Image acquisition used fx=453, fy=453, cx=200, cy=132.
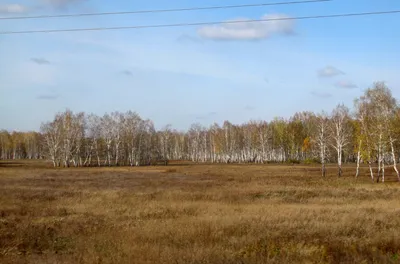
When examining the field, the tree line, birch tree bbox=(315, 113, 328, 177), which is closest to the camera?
the field

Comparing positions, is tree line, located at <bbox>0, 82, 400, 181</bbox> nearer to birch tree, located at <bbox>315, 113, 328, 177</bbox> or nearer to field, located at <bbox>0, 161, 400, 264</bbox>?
birch tree, located at <bbox>315, 113, 328, 177</bbox>

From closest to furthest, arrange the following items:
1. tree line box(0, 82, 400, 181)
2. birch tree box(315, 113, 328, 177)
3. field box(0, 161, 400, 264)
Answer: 1. field box(0, 161, 400, 264)
2. birch tree box(315, 113, 328, 177)
3. tree line box(0, 82, 400, 181)

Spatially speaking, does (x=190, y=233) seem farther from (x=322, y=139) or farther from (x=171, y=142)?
(x=171, y=142)

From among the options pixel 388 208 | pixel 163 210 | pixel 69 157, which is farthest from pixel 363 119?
pixel 69 157

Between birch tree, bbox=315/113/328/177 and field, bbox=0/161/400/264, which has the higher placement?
birch tree, bbox=315/113/328/177

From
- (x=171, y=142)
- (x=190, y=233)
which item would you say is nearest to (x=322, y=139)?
(x=190, y=233)

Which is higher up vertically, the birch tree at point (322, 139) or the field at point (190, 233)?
the birch tree at point (322, 139)

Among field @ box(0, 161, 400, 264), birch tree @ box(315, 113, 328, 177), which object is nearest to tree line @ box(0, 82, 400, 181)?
birch tree @ box(315, 113, 328, 177)

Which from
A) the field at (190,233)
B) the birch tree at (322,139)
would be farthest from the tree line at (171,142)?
the field at (190,233)

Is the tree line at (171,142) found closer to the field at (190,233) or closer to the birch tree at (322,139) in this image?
the birch tree at (322,139)

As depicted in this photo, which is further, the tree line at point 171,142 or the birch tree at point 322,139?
the tree line at point 171,142

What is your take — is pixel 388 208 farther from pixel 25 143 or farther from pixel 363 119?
pixel 25 143

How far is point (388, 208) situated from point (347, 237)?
923 cm

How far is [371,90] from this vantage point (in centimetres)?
5262
